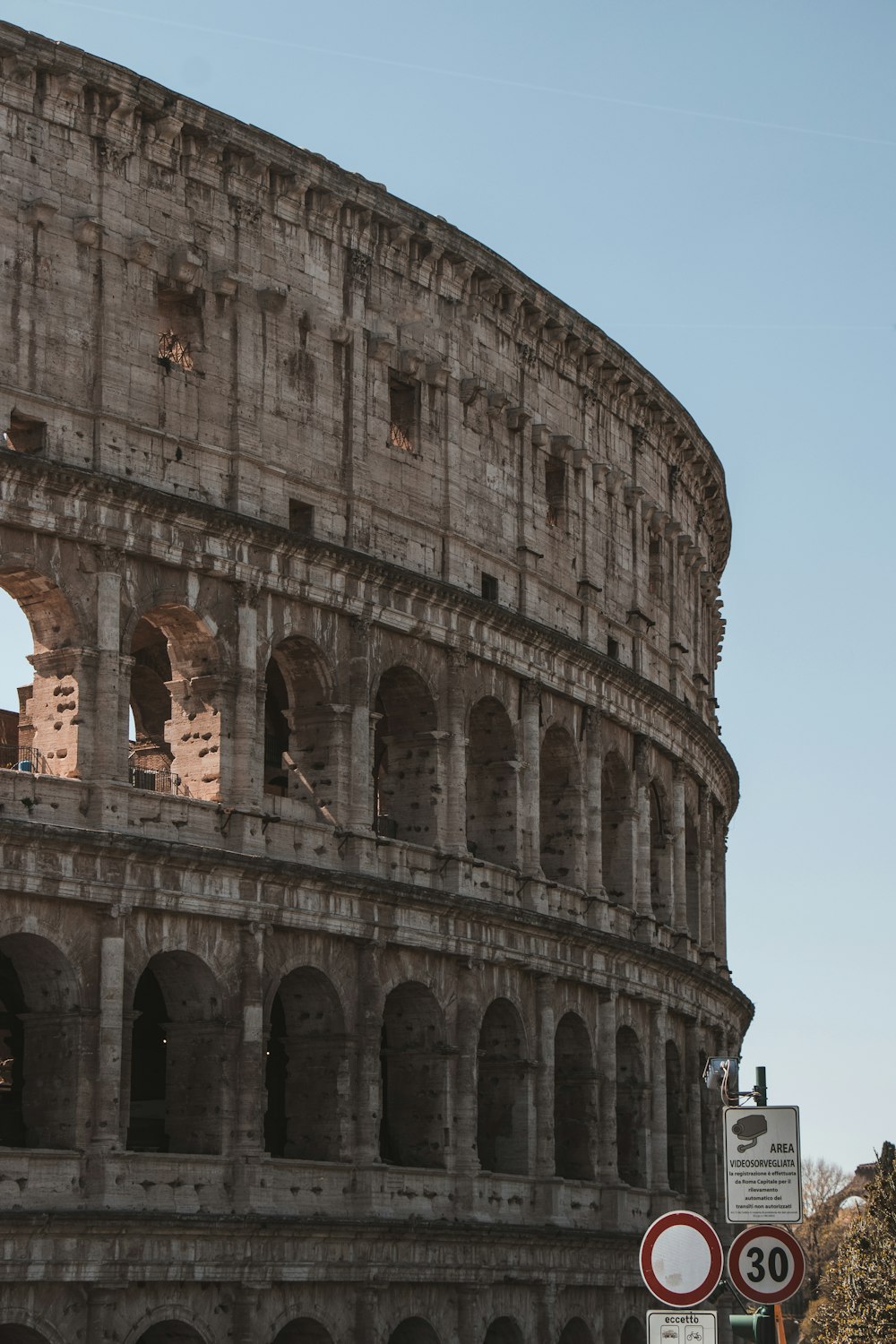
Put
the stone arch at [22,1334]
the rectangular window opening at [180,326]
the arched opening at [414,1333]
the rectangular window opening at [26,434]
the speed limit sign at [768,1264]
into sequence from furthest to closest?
the arched opening at [414,1333], the rectangular window opening at [180,326], the rectangular window opening at [26,434], the stone arch at [22,1334], the speed limit sign at [768,1264]

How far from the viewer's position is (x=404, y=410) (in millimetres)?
35281

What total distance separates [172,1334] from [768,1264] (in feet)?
53.4

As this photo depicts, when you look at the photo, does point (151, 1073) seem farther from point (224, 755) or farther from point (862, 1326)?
point (862, 1326)

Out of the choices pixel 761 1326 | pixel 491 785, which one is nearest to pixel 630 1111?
pixel 491 785

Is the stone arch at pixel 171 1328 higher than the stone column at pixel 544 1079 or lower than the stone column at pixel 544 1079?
lower

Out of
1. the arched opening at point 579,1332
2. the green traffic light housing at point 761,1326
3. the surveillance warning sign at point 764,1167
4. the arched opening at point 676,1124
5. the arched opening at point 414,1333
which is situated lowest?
the arched opening at point 579,1332

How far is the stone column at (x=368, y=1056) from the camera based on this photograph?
31250mm

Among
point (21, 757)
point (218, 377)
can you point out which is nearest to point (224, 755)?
point (21, 757)

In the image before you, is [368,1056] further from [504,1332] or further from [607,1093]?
[607,1093]

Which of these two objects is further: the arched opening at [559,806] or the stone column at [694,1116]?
the stone column at [694,1116]

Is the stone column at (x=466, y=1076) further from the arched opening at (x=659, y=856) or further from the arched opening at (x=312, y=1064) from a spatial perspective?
the arched opening at (x=659, y=856)

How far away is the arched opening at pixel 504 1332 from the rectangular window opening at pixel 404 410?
12.9 meters

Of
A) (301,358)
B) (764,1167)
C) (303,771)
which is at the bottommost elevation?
(764,1167)

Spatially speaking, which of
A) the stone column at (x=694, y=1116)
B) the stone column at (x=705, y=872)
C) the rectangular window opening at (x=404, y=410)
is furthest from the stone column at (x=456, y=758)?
the stone column at (x=705, y=872)
